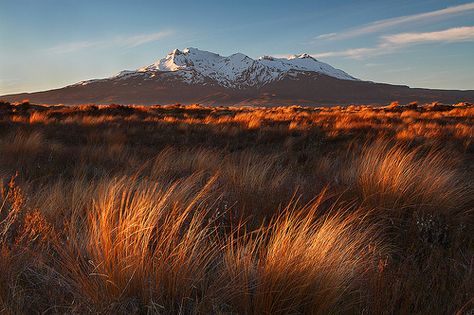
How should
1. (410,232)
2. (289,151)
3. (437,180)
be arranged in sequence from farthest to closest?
1. (289,151)
2. (437,180)
3. (410,232)

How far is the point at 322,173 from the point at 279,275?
3.90 meters

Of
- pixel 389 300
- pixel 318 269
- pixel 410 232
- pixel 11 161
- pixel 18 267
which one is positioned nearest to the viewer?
pixel 389 300

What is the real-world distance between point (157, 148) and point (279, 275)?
742cm

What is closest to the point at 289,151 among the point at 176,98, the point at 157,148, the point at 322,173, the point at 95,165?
the point at 322,173

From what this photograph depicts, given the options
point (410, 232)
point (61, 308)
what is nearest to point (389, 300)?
point (410, 232)

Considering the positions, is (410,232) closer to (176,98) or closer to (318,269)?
(318,269)

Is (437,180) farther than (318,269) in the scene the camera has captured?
Yes

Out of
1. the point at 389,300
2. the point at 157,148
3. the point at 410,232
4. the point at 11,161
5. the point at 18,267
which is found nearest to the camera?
the point at 389,300

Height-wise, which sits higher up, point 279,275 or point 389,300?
point 279,275

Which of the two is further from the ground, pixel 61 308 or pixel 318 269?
pixel 318 269

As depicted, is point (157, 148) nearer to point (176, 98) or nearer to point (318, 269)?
point (318, 269)

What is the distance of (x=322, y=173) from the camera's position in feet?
17.9

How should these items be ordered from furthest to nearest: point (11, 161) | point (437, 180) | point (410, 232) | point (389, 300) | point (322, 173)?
point (11, 161)
point (322, 173)
point (437, 180)
point (410, 232)
point (389, 300)

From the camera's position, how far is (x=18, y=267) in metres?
2.05
